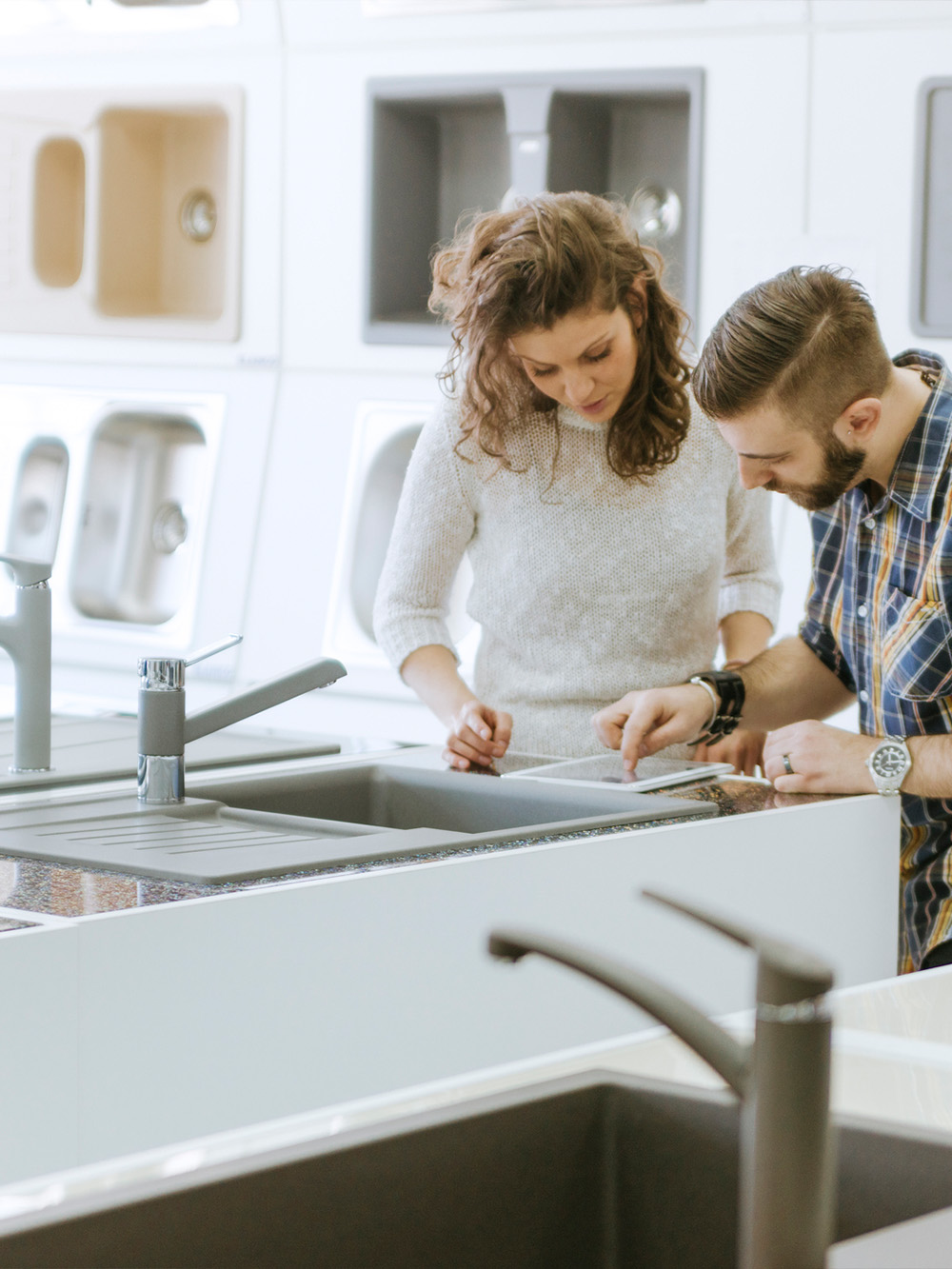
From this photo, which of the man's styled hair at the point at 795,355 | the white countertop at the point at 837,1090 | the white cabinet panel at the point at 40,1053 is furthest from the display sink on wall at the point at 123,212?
the white countertop at the point at 837,1090

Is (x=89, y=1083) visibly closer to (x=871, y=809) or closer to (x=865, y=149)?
(x=871, y=809)

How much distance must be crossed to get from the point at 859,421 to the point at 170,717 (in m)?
0.65

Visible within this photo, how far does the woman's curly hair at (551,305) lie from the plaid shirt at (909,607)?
8.4 inches

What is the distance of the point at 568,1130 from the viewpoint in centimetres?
73

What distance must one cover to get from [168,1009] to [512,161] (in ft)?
6.97

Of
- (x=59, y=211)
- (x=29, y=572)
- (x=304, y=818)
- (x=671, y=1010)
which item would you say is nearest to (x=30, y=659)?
(x=29, y=572)

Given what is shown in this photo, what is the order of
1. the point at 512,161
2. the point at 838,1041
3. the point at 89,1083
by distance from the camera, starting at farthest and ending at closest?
1. the point at 512,161
2. the point at 89,1083
3. the point at 838,1041

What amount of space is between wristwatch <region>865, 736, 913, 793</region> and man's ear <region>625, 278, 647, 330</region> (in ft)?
1.67

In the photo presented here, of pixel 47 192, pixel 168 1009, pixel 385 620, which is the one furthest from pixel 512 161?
pixel 168 1009

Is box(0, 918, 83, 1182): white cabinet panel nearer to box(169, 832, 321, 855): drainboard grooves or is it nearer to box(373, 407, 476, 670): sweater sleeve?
box(169, 832, 321, 855): drainboard grooves

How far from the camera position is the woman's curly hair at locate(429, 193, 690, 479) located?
1.64 metres

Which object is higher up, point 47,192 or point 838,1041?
point 47,192

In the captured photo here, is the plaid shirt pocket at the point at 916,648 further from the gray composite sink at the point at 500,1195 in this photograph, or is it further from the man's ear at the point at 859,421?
the gray composite sink at the point at 500,1195

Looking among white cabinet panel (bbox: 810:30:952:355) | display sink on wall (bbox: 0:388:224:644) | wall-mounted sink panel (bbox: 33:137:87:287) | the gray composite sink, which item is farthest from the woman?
wall-mounted sink panel (bbox: 33:137:87:287)
